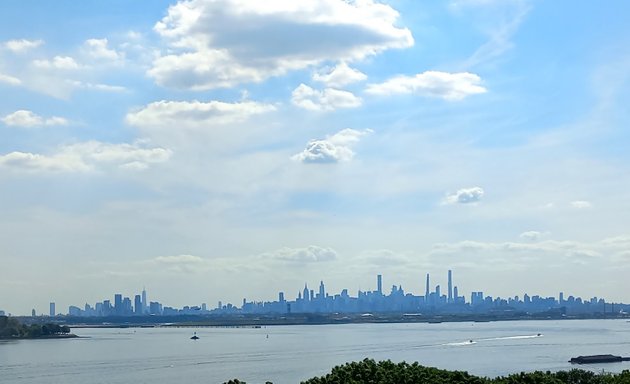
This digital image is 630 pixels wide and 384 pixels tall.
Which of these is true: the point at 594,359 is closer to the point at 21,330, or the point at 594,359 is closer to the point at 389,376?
the point at 389,376

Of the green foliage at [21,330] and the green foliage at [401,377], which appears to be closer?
the green foliage at [401,377]

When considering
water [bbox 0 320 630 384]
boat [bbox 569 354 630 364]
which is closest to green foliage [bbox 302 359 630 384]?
water [bbox 0 320 630 384]

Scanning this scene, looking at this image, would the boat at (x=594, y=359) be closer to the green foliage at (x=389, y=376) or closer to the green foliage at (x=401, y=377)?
the green foliage at (x=401, y=377)

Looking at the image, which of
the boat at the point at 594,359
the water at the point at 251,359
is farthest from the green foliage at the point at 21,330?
the boat at the point at 594,359

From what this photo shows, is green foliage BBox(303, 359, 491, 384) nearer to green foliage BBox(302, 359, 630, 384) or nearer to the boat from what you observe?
green foliage BBox(302, 359, 630, 384)

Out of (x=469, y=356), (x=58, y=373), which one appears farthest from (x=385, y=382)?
(x=469, y=356)

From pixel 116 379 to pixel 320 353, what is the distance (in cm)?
2679

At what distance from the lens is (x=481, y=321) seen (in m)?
193

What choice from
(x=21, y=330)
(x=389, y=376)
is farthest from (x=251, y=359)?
(x=21, y=330)

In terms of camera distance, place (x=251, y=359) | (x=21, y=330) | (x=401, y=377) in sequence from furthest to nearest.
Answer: (x=21, y=330)
(x=251, y=359)
(x=401, y=377)

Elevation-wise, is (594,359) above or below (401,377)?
below

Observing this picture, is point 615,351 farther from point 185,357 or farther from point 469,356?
point 185,357

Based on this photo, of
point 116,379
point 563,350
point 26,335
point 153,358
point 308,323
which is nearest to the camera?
point 116,379

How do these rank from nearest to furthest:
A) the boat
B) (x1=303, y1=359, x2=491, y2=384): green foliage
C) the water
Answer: (x1=303, y1=359, x2=491, y2=384): green foliage < the water < the boat
